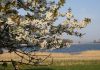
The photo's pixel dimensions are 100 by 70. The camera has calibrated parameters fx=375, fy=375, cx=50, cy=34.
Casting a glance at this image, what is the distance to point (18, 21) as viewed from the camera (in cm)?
1120

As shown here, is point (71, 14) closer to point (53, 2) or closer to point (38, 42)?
point (53, 2)

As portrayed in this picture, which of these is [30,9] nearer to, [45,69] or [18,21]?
[18,21]

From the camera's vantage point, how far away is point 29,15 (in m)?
11.9

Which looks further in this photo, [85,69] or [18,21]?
[85,69]

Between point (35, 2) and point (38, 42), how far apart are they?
1.26 metres

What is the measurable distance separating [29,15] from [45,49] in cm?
123

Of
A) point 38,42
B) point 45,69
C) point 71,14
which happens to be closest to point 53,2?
point 71,14

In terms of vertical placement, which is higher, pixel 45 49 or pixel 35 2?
pixel 35 2

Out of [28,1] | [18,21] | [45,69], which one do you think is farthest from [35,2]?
[45,69]

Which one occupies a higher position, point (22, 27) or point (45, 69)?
point (22, 27)

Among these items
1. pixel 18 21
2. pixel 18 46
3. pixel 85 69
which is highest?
pixel 18 21

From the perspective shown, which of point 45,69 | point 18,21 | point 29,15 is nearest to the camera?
point 18,21

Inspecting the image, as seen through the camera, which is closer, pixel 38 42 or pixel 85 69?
pixel 38 42

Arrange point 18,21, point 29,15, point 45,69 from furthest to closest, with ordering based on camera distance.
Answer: point 45,69
point 29,15
point 18,21
